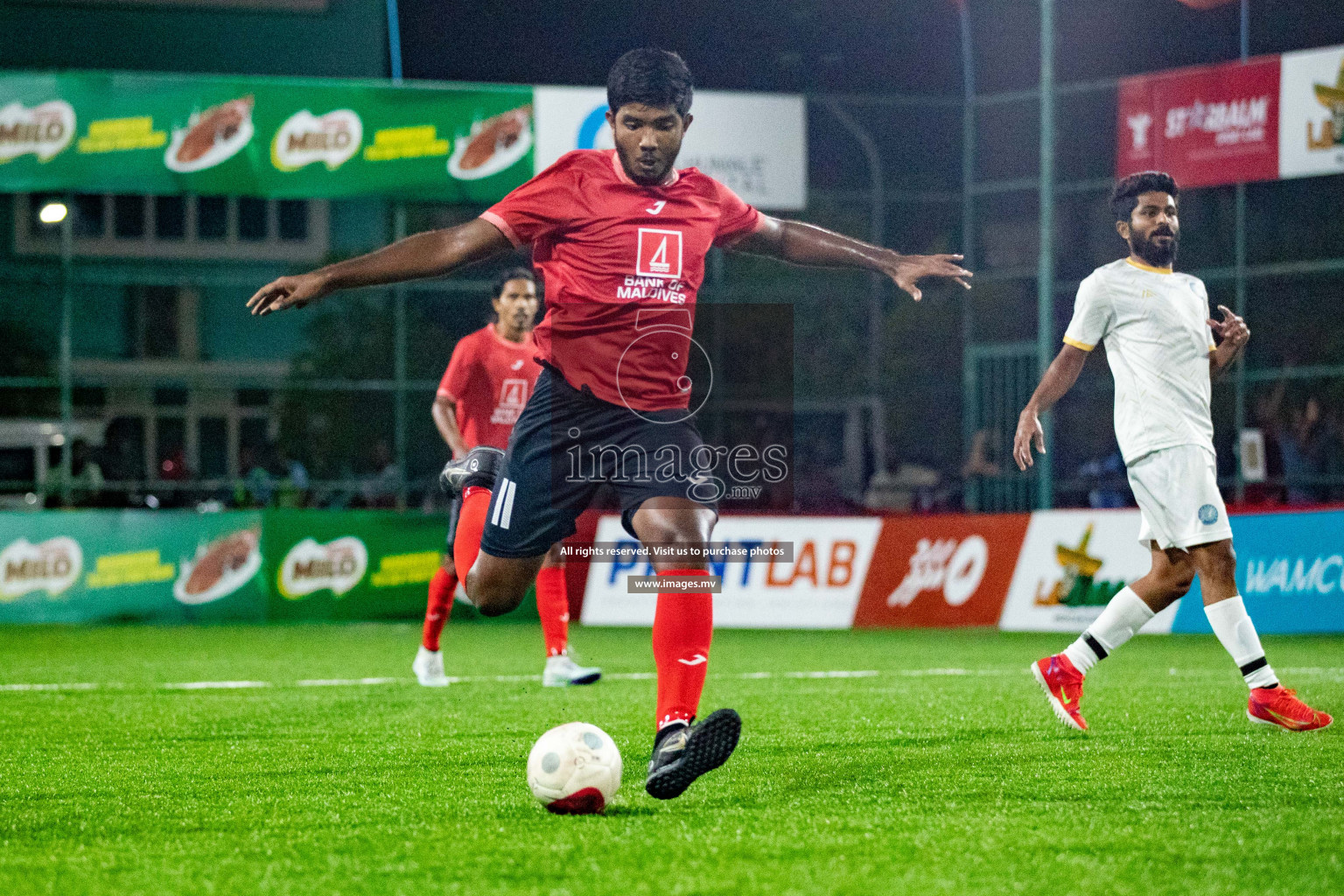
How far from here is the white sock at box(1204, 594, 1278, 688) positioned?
667cm

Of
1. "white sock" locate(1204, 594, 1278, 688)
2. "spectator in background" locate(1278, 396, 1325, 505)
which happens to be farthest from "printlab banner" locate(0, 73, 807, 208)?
"white sock" locate(1204, 594, 1278, 688)

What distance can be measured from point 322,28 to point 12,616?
39.7ft

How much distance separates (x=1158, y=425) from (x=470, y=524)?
3417mm

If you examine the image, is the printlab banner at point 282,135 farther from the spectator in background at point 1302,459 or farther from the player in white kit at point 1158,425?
the player in white kit at point 1158,425

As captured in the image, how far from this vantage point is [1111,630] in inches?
269

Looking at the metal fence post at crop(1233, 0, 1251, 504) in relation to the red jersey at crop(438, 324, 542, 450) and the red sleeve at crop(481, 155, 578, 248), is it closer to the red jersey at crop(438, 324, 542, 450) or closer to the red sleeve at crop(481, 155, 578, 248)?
the red jersey at crop(438, 324, 542, 450)

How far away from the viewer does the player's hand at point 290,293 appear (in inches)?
189

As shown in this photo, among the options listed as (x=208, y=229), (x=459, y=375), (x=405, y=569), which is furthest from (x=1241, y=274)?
(x=208, y=229)

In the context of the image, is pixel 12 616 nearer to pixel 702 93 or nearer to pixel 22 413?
pixel 702 93

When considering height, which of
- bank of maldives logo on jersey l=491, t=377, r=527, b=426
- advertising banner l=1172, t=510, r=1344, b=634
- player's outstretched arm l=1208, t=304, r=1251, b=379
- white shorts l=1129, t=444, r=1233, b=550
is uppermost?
player's outstretched arm l=1208, t=304, r=1251, b=379

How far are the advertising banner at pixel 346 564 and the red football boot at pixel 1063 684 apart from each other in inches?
405

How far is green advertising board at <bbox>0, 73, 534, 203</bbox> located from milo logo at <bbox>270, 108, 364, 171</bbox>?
0.05ft

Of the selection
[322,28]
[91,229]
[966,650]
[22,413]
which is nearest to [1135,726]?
[966,650]

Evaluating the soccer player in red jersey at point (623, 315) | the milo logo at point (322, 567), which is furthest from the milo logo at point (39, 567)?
the soccer player in red jersey at point (623, 315)
